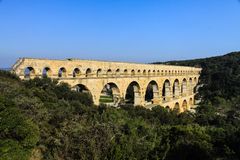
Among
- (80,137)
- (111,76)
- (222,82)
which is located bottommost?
(222,82)

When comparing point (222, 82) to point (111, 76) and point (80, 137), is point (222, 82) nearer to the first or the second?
point (111, 76)

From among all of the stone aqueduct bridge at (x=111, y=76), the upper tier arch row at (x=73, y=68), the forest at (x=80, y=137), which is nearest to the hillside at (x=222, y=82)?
the stone aqueduct bridge at (x=111, y=76)

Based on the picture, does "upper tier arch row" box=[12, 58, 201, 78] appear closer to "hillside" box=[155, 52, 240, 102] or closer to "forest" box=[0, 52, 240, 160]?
"forest" box=[0, 52, 240, 160]

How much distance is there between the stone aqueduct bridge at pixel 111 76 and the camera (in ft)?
80.2

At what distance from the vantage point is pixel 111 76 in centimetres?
3059

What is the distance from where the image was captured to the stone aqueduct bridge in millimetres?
24453

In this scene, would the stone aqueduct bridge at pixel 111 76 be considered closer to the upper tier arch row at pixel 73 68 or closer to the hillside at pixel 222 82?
the upper tier arch row at pixel 73 68

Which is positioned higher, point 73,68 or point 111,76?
point 73,68

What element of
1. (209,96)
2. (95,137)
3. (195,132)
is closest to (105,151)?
(95,137)

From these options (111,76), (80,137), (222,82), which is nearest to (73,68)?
(111,76)

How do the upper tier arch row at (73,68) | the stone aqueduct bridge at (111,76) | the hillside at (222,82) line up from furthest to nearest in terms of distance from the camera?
the hillside at (222,82), the stone aqueduct bridge at (111,76), the upper tier arch row at (73,68)

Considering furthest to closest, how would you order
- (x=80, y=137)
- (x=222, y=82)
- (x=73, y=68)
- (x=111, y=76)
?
(x=222, y=82)
(x=111, y=76)
(x=73, y=68)
(x=80, y=137)

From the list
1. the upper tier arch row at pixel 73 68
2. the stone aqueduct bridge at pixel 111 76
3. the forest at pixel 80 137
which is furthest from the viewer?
the stone aqueduct bridge at pixel 111 76

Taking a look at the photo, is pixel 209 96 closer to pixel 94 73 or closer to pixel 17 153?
pixel 94 73
